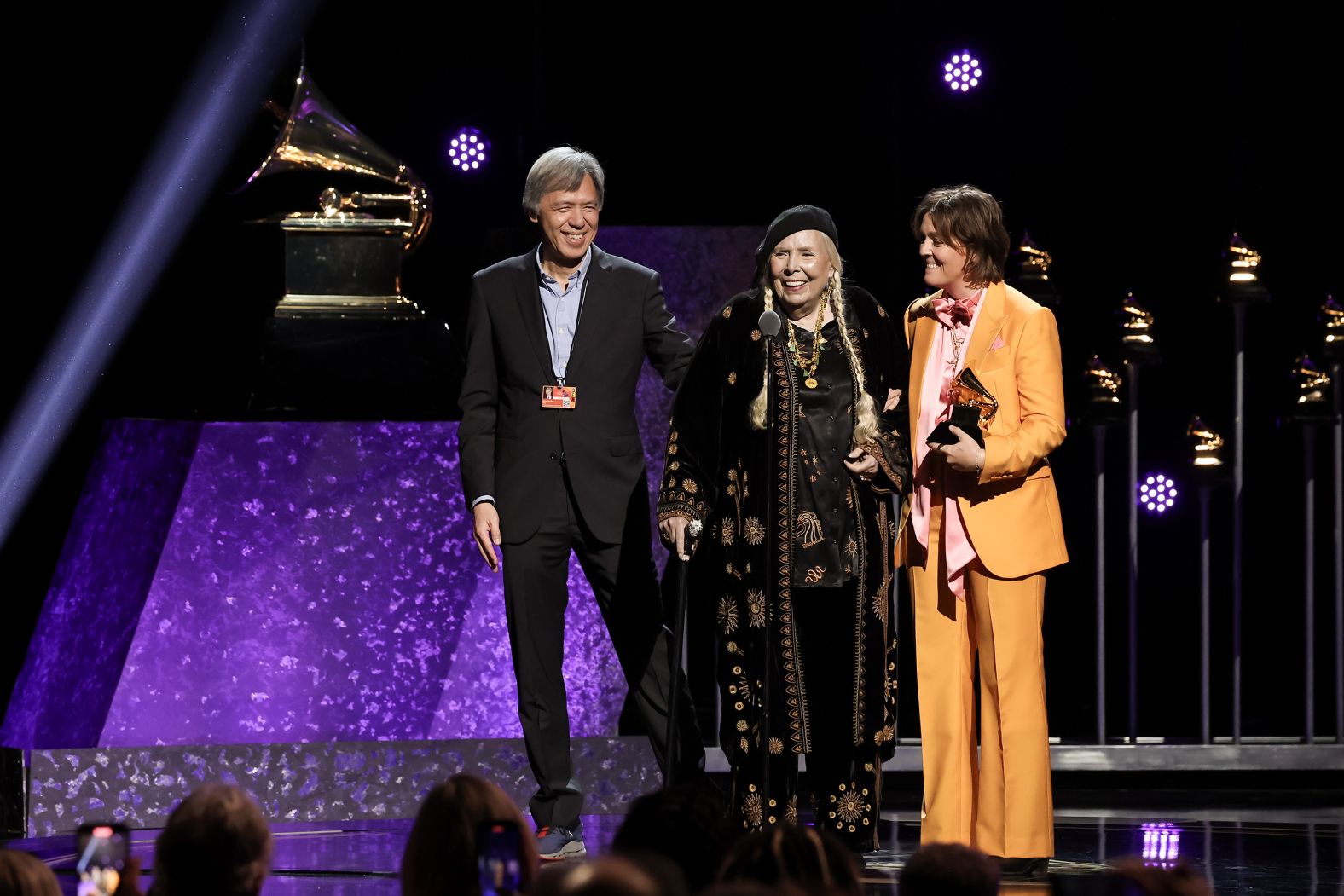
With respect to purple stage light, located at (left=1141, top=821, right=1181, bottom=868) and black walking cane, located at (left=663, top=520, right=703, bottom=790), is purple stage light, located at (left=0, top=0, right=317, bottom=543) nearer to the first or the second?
black walking cane, located at (left=663, top=520, right=703, bottom=790)

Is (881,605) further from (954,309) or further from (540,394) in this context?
(540,394)

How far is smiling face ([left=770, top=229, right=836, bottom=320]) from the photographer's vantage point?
4309mm

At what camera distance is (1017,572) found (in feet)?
13.9

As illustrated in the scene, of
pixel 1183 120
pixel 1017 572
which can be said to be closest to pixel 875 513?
pixel 1017 572

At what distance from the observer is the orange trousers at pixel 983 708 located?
4.23m

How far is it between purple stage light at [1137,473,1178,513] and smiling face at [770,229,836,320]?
107 inches

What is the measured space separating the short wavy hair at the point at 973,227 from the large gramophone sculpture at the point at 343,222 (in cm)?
213

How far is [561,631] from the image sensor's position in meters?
4.73

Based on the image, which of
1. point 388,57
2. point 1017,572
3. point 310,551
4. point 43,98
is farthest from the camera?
point 388,57

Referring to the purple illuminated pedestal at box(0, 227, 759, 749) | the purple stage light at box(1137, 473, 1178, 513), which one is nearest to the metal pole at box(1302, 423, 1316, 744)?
the purple stage light at box(1137, 473, 1178, 513)

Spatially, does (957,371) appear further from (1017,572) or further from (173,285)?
(173,285)

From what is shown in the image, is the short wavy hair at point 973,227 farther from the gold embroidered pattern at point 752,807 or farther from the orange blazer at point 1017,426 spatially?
the gold embroidered pattern at point 752,807

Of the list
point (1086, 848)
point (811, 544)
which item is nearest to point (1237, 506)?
point (1086, 848)

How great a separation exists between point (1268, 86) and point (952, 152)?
40.4 inches
